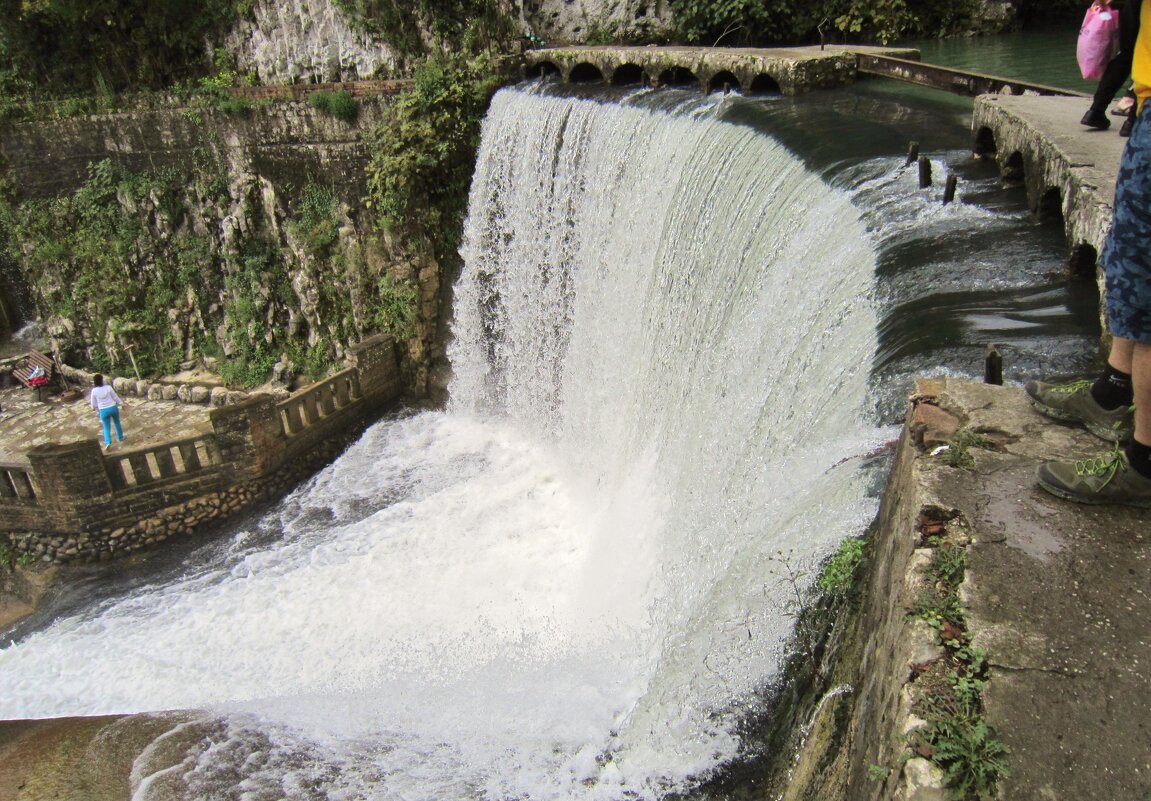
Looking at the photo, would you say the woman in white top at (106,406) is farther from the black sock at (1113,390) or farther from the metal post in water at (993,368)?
the black sock at (1113,390)

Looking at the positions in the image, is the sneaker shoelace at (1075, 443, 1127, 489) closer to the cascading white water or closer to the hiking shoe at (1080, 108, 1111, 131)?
the cascading white water

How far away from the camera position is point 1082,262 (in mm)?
4957

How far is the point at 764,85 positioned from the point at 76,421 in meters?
11.4

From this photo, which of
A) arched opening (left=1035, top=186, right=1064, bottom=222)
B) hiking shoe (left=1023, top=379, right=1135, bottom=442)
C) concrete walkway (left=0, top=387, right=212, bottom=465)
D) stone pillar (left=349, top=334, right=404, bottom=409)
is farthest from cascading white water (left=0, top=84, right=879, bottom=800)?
concrete walkway (left=0, top=387, right=212, bottom=465)

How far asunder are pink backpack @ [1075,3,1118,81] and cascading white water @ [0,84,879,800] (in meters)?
1.73

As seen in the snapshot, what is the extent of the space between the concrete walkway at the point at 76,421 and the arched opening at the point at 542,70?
7.32 meters

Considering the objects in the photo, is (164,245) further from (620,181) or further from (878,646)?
(878,646)

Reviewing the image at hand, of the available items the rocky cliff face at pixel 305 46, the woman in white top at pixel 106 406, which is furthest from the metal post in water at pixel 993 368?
the rocky cliff face at pixel 305 46

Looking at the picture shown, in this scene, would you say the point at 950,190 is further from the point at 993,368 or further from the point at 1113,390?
the point at 1113,390

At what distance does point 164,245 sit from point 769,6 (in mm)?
11250

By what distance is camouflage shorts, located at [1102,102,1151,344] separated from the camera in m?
2.54

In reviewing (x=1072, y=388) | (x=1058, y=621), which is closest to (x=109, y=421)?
(x=1072, y=388)

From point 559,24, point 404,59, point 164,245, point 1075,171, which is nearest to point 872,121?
point 1075,171

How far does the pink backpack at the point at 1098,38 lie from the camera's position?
5.21 meters
